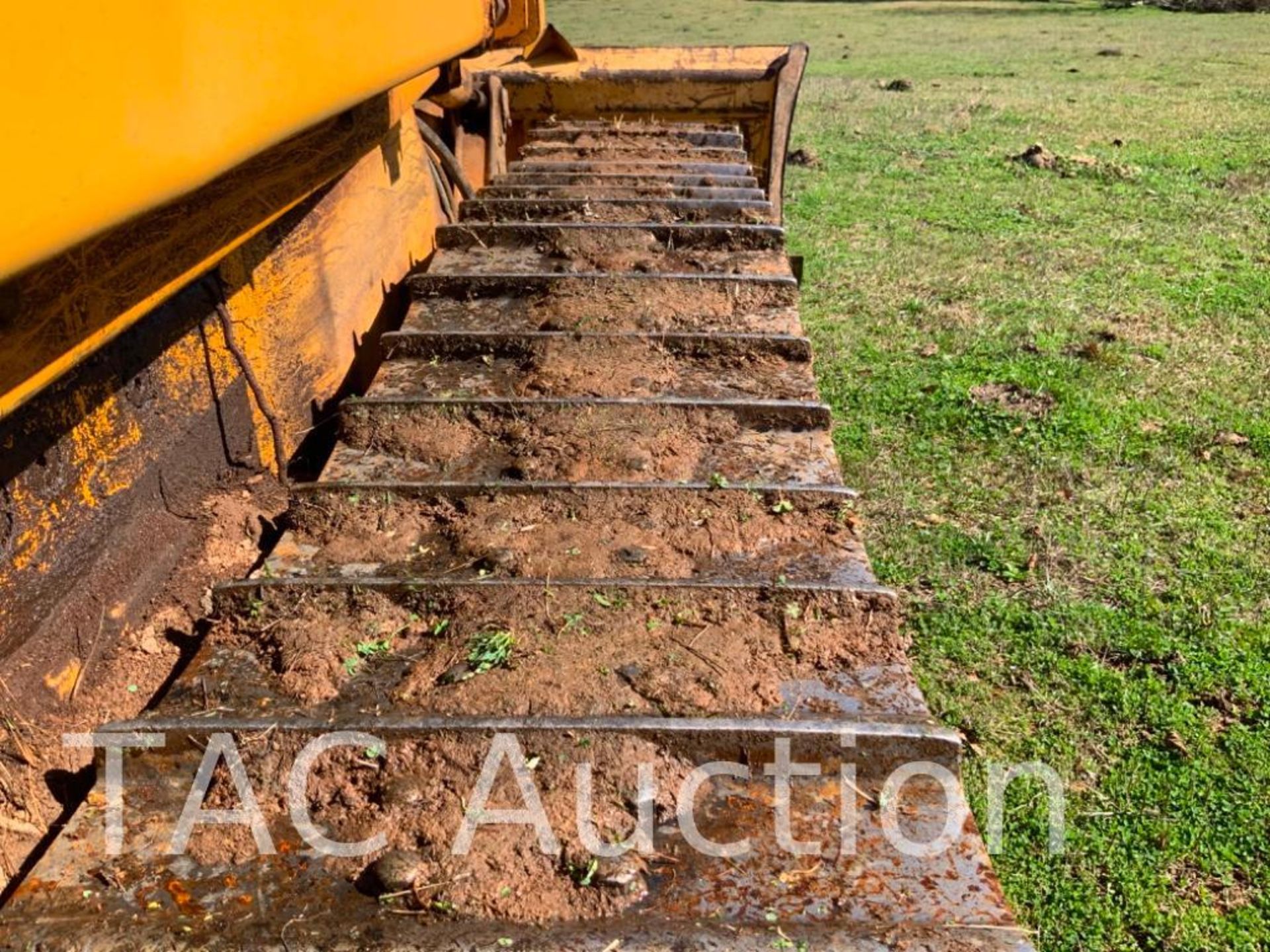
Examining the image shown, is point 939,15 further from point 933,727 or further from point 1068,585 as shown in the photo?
point 933,727

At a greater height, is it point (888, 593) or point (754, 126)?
point (754, 126)

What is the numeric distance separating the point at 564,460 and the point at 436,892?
1157 mm

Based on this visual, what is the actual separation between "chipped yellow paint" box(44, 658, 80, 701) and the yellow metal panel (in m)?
1.21

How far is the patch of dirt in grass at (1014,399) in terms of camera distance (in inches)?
205

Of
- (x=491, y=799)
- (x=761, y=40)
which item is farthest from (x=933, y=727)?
(x=761, y=40)

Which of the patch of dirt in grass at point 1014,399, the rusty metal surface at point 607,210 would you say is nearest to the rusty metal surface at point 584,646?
the rusty metal surface at point 607,210

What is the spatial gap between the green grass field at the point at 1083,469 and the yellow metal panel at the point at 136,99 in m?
2.63

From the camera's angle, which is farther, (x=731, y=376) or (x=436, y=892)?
(x=731, y=376)

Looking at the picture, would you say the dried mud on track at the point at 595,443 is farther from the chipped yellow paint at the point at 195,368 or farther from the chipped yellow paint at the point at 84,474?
the chipped yellow paint at the point at 84,474

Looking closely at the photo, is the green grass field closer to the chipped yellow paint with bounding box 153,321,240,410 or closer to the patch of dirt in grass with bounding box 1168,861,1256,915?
the patch of dirt in grass with bounding box 1168,861,1256,915

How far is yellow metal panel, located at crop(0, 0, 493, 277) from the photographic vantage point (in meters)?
0.74

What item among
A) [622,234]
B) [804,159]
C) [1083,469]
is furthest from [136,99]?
[804,159]

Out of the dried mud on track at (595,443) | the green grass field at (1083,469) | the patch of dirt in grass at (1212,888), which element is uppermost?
the dried mud on track at (595,443)

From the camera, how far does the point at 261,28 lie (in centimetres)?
116
